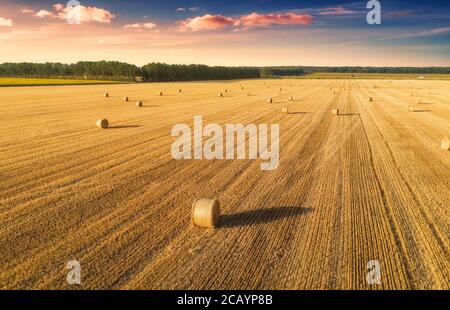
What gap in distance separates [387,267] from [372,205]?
10.2ft

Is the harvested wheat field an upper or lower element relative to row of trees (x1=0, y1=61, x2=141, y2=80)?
lower

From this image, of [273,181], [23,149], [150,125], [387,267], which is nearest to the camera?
[387,267]

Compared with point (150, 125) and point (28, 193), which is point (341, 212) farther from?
point (150, 125)

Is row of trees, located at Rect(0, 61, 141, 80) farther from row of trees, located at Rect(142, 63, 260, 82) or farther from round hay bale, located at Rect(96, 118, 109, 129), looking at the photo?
round hay bale, located at Rect(96, 118, 109, 129)

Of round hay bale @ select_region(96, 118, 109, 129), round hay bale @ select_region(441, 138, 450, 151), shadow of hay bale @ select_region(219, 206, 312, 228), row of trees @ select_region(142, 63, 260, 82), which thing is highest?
row of trees @ select_region(142, 63, 260, 82)

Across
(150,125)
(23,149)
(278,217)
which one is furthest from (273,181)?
(150,125)

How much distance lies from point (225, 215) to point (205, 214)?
0.95 m

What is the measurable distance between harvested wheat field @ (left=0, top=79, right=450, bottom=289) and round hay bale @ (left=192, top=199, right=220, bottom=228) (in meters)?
0.18

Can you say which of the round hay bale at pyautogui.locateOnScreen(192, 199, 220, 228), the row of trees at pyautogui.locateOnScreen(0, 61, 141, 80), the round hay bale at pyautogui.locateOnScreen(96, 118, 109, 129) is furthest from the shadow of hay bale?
the row of trees at pyautogui.locateOnScreen(0, 61, 141, 80)

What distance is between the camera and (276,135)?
759 inches

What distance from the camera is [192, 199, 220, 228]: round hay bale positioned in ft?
27.3

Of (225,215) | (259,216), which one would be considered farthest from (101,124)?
(259,216)

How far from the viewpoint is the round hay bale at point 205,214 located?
8.31m

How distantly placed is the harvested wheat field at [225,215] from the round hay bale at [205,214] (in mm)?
184
